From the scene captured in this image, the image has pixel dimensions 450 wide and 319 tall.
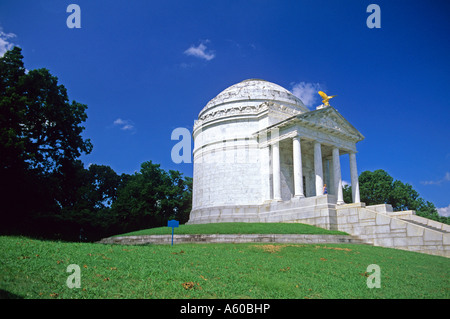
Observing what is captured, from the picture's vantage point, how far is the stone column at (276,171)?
103 feet

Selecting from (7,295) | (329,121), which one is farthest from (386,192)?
(7,295)

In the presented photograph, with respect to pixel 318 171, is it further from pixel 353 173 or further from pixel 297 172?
pixel 353 173

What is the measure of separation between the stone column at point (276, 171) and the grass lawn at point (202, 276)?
18.0 meters

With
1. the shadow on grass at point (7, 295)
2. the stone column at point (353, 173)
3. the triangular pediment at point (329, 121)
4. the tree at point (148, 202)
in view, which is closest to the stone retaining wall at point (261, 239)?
the triangular pediment at point (329, 121)

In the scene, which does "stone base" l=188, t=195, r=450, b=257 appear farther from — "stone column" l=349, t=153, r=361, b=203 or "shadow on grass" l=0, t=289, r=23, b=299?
"shadow on grass" l=0, t=289, r=23, b=299

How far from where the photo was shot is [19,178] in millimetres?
24000

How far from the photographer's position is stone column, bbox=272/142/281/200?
3152 cm

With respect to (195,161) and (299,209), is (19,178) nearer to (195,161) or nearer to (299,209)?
(195,161)

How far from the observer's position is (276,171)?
1256 inches

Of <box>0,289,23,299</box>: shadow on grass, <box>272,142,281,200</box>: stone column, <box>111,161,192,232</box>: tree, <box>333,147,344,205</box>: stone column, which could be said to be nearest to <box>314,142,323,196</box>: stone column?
<box>333,147,344,205</box>: stone column

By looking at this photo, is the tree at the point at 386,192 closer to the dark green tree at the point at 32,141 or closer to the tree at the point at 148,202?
the tree at the point at 148,202

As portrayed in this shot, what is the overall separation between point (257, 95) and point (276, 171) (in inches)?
437

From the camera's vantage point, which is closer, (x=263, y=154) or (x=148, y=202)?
(x=263, y=154)
